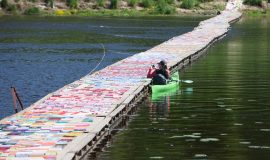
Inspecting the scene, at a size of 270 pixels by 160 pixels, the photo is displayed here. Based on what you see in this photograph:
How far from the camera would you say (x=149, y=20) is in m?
136

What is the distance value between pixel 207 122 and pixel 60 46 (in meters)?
53.3

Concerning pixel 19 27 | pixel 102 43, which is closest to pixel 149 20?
pixel 19 27

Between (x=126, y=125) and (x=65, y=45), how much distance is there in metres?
54.7

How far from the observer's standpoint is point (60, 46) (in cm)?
8344

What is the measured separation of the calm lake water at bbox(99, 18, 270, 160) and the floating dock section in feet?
2.43

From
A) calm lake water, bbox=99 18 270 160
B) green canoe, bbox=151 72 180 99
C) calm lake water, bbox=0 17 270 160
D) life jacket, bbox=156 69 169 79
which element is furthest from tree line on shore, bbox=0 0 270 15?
life jacket, bbox=156 69 169 79

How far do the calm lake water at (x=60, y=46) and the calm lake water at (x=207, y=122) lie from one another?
777 centimetres

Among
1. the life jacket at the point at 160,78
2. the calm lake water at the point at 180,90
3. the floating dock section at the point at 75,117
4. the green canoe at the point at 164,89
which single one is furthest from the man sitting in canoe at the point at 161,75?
the calm lake water at the point at 180,90

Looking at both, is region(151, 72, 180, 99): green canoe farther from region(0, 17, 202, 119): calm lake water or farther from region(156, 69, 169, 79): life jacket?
region(0, 17, 202, 119): calm lake water

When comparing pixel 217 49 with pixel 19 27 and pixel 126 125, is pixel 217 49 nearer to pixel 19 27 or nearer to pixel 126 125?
pixel 126 125

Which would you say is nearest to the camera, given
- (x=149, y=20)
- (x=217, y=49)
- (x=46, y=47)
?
(x=217, y=49)

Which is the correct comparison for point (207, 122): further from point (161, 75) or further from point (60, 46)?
point (60, 46)

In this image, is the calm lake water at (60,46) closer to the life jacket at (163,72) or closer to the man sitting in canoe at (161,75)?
the man sitting in canoe at (161,75)

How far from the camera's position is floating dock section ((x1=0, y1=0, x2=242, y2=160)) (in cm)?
2409
